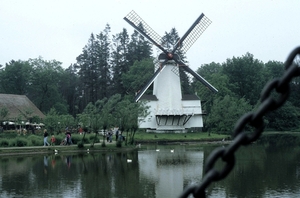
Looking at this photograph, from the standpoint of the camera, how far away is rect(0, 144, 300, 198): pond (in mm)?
17500

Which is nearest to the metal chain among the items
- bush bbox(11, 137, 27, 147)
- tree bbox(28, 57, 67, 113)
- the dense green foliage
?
bush bbox(11, 137, 27, 147)

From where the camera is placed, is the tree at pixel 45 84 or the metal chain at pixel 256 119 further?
the tree at pixel 45 84

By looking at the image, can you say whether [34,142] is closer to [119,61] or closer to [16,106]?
[16,106]

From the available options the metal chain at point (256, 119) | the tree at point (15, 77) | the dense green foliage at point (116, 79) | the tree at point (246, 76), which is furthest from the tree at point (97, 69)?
the metal chain at point (256, 119)

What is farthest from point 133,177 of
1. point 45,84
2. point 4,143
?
point 45,84

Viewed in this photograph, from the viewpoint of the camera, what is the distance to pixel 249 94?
260ft

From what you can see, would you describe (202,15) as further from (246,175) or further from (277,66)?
(277,66)

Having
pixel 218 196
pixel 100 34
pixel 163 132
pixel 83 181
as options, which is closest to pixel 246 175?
pixel 218 196

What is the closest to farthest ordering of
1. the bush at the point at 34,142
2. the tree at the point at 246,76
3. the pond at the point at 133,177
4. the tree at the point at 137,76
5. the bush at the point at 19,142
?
the pond at the point at 133,177
the bush at the point at 19,142
the bush at the point at 34,142
the tree at the point at 137,76
the tree at the point at 246,76

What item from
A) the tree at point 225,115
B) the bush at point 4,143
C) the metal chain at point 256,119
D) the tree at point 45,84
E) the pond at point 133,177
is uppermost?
the tree at point 45,84

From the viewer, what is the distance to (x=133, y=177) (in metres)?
21.8

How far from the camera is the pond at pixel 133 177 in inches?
689

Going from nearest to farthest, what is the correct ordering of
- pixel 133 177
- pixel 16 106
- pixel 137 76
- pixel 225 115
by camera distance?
pixel 133 177, pixel 16 106, pixel 225 115, pixel 137 76

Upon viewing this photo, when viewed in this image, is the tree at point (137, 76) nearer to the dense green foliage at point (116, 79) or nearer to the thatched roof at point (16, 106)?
the dense green foliage at point (116, 79)
